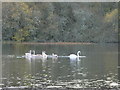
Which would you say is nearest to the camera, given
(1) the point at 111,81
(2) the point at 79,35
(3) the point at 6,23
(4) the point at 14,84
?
(4) the point at 14,84

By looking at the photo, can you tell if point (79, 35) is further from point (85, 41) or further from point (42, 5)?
point (42, 5)

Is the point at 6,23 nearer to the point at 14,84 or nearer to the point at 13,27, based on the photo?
the point at 13,27

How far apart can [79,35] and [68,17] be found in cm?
323

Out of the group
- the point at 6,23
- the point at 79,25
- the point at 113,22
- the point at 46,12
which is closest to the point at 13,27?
the point at 6,23

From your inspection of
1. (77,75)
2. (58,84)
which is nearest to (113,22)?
(77,75)

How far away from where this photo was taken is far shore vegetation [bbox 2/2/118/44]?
2323 inches

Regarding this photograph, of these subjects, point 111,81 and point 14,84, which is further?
point 111,81

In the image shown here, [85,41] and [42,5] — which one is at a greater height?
[42,5]

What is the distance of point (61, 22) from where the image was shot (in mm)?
60656

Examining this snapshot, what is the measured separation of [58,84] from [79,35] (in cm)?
4408

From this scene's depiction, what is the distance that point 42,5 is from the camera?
61.0 m

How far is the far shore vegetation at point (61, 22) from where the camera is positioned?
194 ft

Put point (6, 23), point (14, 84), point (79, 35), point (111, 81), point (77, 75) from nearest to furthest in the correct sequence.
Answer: point (14, 84), point (111, 81), point (77, 75), point (6, 23), point (79, 35)

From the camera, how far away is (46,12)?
6109 cm
